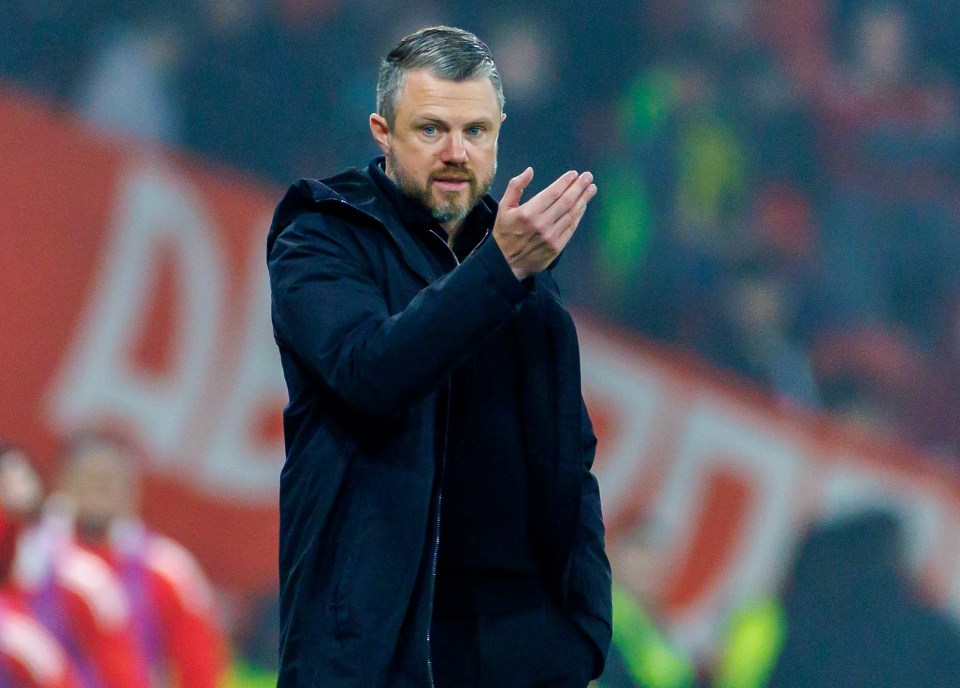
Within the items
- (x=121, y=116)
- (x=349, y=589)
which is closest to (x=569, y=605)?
(x=349, y=589)

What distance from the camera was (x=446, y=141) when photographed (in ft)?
4.09

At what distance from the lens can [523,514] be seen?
127cm

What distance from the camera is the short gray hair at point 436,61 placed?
4.14 ft

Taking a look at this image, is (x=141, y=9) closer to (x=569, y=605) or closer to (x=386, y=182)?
(x=386, y=182)

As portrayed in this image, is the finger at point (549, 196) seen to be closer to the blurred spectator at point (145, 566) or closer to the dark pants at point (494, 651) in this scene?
the dark pants at point (494, 651)

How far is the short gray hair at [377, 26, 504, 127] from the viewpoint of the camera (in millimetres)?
1262

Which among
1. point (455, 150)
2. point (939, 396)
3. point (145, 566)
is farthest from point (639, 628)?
point (455, 150)

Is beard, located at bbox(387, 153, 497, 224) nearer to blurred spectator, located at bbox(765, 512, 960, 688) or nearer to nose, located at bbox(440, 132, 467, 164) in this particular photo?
nose, located at bbox(440, 132, 467, 164)

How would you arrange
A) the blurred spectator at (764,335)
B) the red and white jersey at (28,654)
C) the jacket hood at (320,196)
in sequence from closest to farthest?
the jacket hood at (320,196) → the red and white jersey at (28,654) → the blurred spectator at (764,335)

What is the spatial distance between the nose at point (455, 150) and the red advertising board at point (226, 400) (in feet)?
7.05

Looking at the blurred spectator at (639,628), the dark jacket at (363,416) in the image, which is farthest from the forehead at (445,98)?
the blurred spectator at (639,628)

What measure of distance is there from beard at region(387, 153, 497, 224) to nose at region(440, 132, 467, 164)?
1 centimetres

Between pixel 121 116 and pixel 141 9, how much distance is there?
0.92 ft

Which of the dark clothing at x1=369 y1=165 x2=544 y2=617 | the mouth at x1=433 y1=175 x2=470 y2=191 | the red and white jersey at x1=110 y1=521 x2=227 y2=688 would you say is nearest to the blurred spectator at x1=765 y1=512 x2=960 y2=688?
the red and white jersey at x1=110 y1=521 x2=227 y2=688
